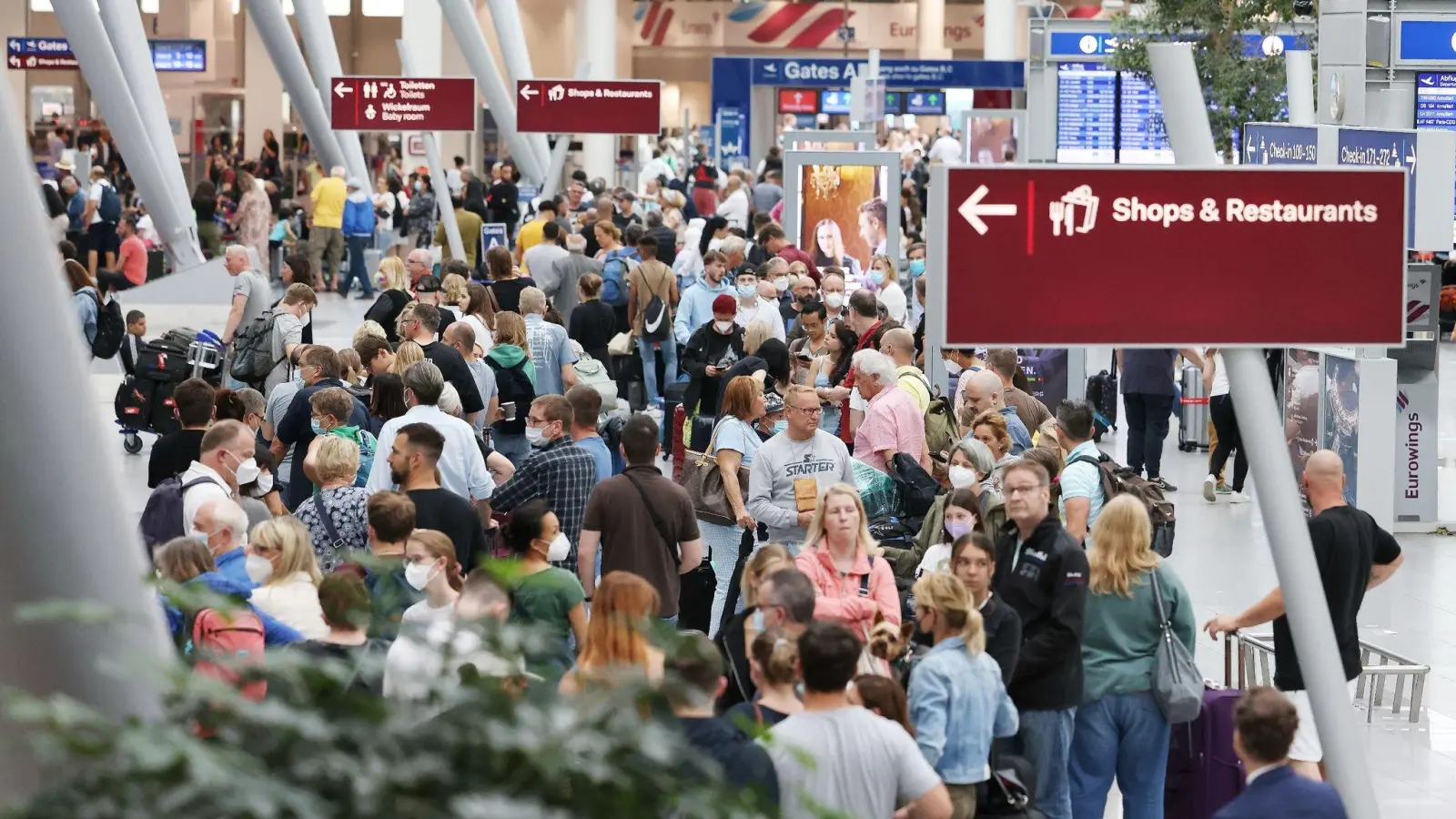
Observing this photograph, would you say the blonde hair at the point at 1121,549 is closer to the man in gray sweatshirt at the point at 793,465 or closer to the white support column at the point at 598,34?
the man in gray sweatshirt at the point at 793,465

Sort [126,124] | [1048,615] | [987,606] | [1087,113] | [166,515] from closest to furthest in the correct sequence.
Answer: [987,606], [1048,615], [166,515], [126,124], [1087,113]

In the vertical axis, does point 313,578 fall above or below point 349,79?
below

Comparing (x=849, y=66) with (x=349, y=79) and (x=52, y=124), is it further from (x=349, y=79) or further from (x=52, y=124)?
(x=349, y=79)

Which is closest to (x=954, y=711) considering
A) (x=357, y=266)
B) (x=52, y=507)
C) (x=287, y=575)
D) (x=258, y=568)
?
(x=287, y=575)

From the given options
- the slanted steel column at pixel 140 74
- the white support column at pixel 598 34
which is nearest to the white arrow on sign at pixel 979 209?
the slanted steel column at pixel 140 74

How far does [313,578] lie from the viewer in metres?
6.16

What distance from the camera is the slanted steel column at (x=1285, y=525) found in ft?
13.7

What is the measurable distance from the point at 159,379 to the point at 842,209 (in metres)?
7.93

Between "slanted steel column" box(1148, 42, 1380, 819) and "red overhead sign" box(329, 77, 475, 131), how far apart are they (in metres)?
16.2

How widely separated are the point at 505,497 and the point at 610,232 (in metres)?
8.00

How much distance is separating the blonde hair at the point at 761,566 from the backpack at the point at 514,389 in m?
4.61

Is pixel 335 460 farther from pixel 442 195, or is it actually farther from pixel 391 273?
pixel 442 195

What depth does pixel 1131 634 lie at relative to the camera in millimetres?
6270

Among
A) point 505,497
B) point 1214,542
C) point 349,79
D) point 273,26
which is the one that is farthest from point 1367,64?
point 273,26
